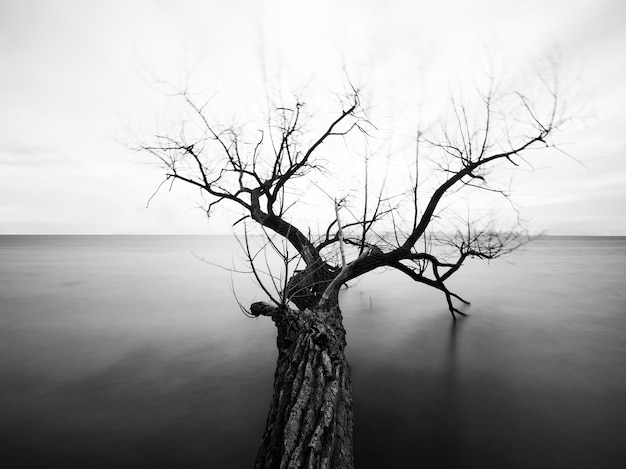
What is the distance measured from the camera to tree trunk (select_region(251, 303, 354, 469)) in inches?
88.4

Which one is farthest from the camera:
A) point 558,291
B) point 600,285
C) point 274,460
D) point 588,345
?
point 600,285

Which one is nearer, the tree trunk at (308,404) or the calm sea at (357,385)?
the tree trunk at (308,404)

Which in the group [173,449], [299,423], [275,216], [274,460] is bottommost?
[173,449]

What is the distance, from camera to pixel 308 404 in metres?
2.65

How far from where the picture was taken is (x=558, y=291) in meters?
14.4

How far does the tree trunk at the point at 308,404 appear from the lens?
2.25m

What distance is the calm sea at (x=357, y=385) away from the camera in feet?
12.9

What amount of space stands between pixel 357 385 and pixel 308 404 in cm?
344

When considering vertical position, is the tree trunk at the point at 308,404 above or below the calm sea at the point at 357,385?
above

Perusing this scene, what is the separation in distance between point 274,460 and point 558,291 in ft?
60.3

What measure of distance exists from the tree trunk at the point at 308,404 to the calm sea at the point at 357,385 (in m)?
1.71

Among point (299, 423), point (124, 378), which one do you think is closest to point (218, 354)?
point (124, 378)

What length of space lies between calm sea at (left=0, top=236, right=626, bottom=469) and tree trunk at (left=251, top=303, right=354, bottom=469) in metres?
1.71

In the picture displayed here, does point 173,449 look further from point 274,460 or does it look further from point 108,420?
point 274,460
